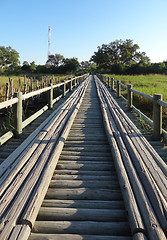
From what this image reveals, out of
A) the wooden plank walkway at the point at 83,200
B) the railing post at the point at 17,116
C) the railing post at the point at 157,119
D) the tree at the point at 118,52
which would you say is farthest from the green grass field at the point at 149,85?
the tree at the point at 118,52

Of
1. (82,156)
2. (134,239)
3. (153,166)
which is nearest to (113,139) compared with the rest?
(82,156)

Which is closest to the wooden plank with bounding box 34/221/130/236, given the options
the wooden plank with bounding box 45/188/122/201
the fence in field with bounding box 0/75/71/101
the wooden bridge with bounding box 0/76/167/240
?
the wooden bridge with bounding box 0/76/167/240

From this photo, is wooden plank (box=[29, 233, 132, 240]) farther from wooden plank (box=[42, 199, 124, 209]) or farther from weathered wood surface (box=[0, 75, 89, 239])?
wooden plank (box=[42, 199, 124, 209])

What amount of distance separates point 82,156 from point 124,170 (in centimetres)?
91

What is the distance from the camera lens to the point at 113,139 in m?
3.77

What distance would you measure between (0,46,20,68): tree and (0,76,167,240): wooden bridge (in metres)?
102

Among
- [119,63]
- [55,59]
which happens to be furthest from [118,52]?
[55,59]

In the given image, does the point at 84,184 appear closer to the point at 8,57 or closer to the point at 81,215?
the point at 81,215

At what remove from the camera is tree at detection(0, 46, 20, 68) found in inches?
3806

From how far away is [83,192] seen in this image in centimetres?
240

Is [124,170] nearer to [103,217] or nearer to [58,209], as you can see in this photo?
[103,217]

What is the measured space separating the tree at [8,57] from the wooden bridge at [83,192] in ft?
335

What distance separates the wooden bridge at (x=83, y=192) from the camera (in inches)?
70.7

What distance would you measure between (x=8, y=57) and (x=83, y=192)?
350 ft
